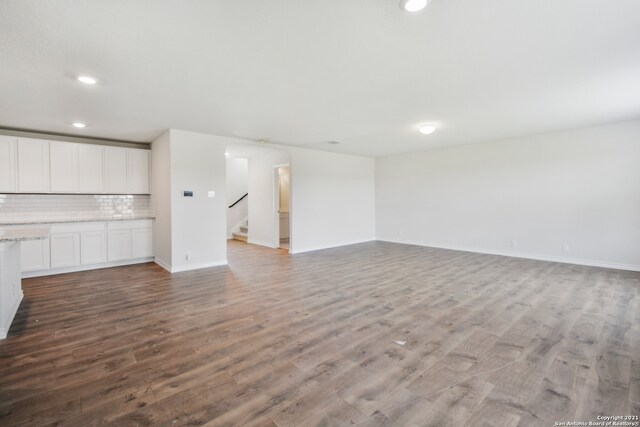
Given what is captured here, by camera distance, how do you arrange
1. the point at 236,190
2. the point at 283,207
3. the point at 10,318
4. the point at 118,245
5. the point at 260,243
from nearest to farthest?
the point at 10,318
the point at 118,245
the point at 260,243
the point at 283,207
the point at 236,190

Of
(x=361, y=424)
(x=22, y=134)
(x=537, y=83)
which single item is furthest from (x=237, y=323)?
(x=22, y=134)

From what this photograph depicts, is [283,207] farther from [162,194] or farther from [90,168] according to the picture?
[90,168]

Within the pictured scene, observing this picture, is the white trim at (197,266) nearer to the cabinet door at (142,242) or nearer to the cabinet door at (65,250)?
the cabinet door at (142,242)

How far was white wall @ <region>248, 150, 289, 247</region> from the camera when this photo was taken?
7.54 m

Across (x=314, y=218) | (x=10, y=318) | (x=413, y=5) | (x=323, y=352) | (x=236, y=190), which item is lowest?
(x=323, y=352)

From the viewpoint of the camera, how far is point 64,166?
5.12 metres

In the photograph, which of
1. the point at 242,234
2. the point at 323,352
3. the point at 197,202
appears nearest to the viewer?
the point at 323,352

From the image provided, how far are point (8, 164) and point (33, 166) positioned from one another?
284 mm

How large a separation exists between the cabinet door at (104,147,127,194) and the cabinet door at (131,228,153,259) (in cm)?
84

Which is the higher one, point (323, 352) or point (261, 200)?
point (261, 200)

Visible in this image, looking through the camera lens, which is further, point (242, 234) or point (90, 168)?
point (242, 234)

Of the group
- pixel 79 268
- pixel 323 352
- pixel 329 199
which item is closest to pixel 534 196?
pixel 329 199

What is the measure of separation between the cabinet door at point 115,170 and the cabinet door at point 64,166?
1.46 feet

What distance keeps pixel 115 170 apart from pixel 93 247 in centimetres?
148
